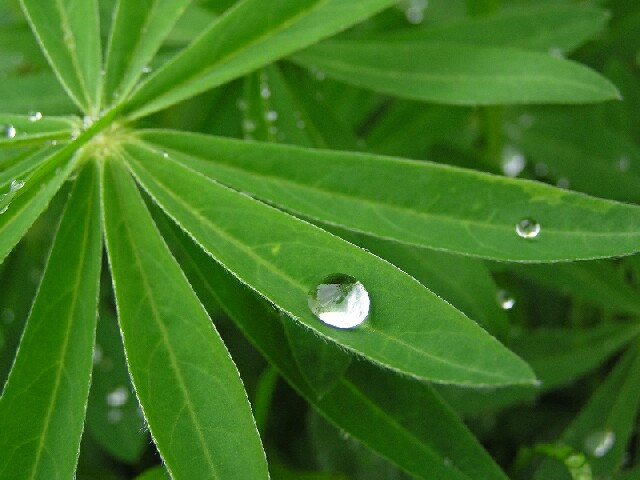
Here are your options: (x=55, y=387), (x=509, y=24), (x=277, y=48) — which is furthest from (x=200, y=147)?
(x=509, y=24)

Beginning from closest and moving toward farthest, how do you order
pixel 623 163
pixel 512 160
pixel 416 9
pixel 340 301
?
1. pixel 340 301
2. pixel 623 163
3. pixel 512 160
4. pixel 416 9

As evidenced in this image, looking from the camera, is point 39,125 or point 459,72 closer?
point 39,125

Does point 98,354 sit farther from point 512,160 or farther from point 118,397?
point 512,160

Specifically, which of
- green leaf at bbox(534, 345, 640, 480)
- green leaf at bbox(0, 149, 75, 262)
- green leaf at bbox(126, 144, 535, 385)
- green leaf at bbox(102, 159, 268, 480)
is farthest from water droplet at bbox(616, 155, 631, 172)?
green leaf at bbox(0, 149, 75, 262)

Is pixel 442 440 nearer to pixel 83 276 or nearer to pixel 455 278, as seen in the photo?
pixel 455 278

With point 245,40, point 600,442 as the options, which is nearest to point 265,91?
point 245,40
